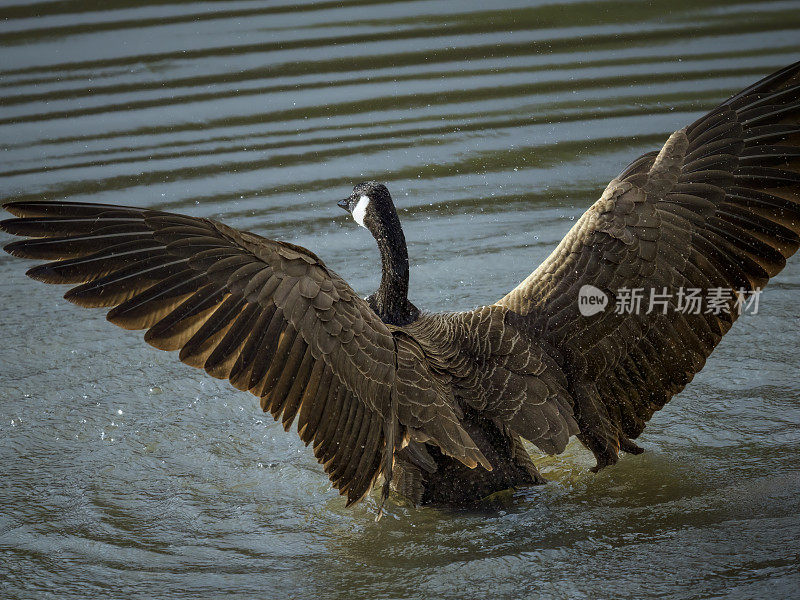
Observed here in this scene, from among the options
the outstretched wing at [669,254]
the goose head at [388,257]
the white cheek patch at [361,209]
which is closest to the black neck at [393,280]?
the goose head at [388,257]

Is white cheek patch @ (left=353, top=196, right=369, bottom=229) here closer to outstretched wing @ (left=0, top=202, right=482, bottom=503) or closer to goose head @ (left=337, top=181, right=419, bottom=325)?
goose head @ (left=337, top=181, right=419, bottom=325)

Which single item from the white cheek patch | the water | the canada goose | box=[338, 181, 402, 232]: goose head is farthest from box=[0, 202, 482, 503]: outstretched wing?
the white cheek patch

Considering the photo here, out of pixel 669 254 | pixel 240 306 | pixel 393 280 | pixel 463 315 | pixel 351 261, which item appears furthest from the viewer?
pixel 351 261

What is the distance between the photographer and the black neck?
5.50m

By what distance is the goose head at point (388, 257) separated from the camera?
5.50m

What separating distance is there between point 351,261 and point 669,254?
317cm

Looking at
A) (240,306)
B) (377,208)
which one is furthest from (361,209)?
(240,306)

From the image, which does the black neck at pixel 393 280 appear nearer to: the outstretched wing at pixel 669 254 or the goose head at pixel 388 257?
the goose head at pixel 388 257

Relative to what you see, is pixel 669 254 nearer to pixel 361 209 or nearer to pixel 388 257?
pixel 388 257

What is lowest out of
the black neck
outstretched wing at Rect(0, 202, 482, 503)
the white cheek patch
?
outstretched wing at Rect(0, 202, 482, 503)

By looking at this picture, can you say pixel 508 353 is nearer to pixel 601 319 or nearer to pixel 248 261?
pixel 601 319

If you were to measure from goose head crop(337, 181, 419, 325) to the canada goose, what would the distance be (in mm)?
11

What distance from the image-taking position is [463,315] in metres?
5.20

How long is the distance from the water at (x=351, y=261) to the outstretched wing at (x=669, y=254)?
52cm
